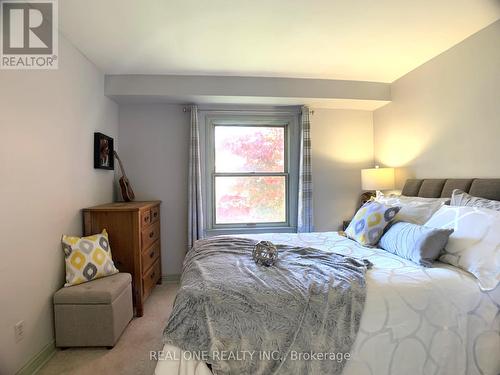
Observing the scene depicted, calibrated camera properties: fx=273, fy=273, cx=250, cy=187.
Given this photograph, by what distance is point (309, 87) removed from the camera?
3.30 meters

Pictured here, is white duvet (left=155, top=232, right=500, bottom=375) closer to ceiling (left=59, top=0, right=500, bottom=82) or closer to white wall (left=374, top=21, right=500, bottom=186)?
white wall (left=374, top=21, right=500, bottom=186)

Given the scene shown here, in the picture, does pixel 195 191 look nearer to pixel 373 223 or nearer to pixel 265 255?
pixel 265 255

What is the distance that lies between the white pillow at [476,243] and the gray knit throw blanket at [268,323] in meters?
0.68

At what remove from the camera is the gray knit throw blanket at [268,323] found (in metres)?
1.30

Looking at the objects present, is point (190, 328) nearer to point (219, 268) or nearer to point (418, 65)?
point (219, 268)

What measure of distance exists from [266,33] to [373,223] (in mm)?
1807

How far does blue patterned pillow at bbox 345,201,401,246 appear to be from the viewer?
7.14 ft

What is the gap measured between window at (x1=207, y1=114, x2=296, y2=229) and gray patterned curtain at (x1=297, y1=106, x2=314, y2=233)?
0.62 ft

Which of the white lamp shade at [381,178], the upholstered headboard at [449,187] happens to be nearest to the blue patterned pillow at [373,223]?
the upholstered headboard at [449,187]

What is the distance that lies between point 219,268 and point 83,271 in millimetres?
1293

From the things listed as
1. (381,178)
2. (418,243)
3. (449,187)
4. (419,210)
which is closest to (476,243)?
(418,243)

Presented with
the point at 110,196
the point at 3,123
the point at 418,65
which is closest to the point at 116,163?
the point at 110,196

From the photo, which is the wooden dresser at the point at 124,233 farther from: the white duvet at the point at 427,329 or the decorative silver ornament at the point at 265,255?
the white duvet at the point at 427,329

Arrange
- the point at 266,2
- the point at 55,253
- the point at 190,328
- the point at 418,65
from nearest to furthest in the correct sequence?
the point at 190,328 < the point at 266,2 < the point at 55,253 < the point at 418,65
